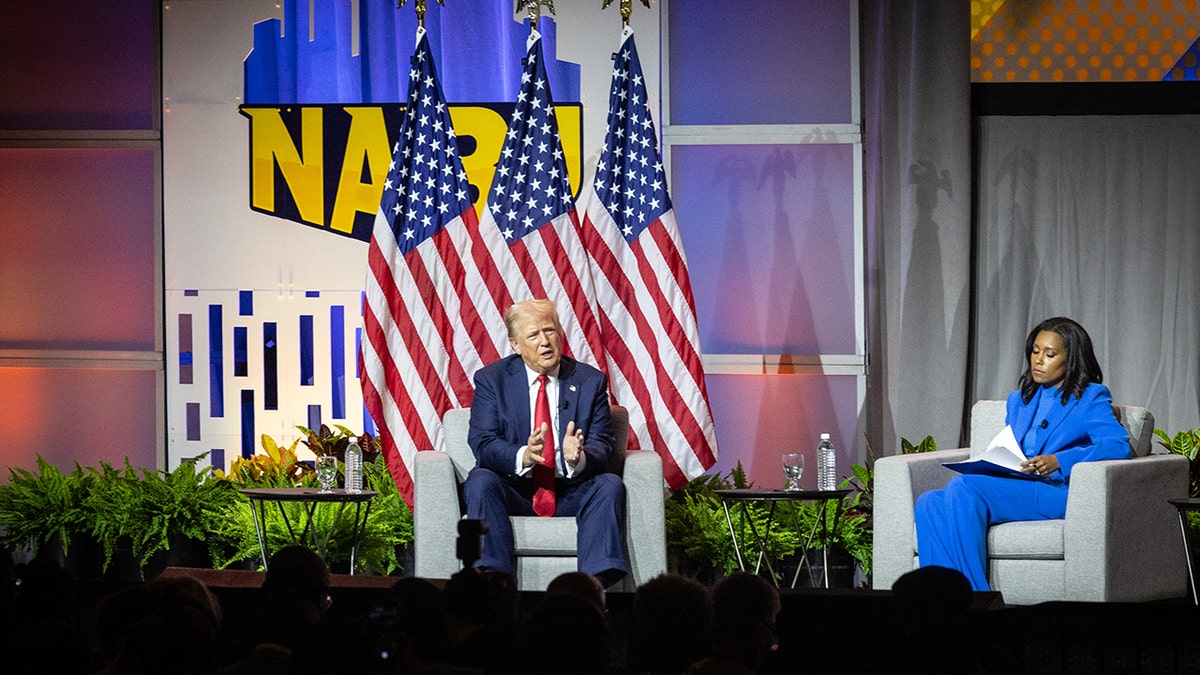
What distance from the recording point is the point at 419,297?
229 inches

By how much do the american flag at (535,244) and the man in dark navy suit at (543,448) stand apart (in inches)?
27.0

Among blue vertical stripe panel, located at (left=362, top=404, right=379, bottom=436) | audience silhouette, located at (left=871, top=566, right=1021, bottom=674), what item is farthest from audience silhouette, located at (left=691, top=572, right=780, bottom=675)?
blue vertical stripe panel, located at (left=362, top=404, right=379, bottom=436)

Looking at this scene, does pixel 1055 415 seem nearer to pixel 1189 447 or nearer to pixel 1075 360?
pixel 1075 360

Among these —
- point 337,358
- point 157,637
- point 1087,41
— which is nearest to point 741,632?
point 157,637

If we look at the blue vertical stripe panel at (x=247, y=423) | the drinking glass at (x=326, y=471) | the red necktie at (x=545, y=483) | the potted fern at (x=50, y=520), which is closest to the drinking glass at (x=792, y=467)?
the red necktie at (x=545, y=483)

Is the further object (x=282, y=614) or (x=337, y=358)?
(x=337, y=358)

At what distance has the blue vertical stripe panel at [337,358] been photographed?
7.02m

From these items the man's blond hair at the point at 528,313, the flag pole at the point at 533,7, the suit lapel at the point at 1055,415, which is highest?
the flag pole at the point at 533,7

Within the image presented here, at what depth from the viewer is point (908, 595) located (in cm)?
248

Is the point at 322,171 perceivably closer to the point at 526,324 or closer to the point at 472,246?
the point at 472,246

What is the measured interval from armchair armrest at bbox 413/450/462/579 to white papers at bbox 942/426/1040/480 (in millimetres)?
1795

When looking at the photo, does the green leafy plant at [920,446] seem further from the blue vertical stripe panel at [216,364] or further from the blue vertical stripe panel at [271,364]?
the blue vertical stripe panel at [216,364]

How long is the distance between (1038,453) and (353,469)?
8.66 ft

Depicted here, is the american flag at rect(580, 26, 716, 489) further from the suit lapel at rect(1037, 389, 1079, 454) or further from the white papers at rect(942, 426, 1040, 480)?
the suit lapel at rect(1037, 389, 1079, 454)
